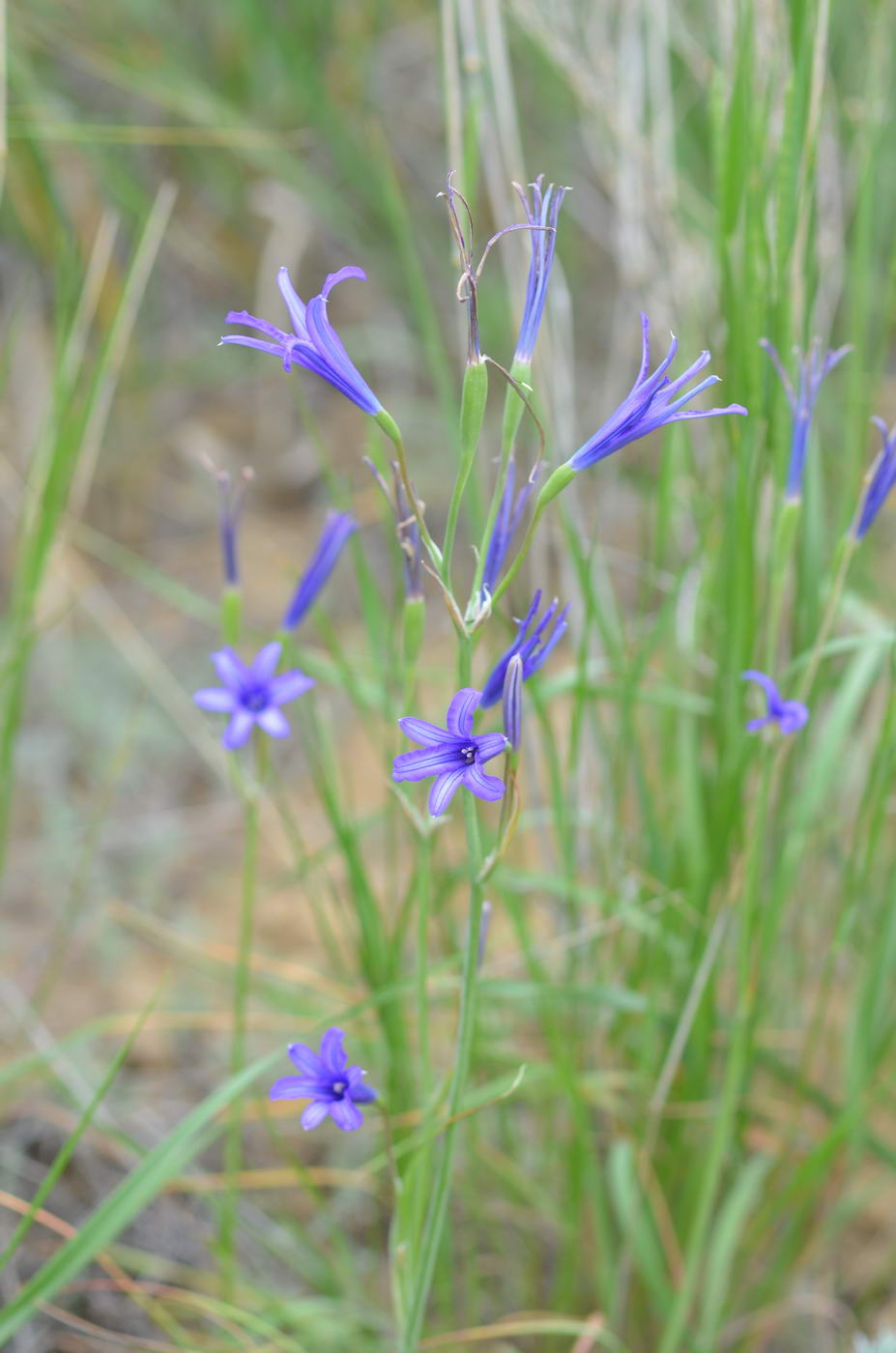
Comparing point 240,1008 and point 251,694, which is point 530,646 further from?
point 240,1008

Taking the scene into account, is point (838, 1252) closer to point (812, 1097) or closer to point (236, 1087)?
point (812, 1097)

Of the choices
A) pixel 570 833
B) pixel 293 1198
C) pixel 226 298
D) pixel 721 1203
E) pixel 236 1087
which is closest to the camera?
pixel 236 1087

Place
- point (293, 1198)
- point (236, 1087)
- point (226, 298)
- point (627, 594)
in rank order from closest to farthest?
point (236, 1087) < point (293, 1198) < point (627, 594) < point (226, 298)

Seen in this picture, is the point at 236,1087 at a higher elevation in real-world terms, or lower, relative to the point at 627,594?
lower

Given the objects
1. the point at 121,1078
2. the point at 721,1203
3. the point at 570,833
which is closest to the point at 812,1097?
the point at 721,1203

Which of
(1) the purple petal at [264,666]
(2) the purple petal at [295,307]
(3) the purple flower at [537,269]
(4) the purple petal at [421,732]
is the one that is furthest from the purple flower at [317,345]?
(1) the purple petal at [264,666]

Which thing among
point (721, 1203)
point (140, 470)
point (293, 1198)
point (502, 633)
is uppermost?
point (140, 470)

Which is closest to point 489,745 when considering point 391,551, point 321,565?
point 321,565
